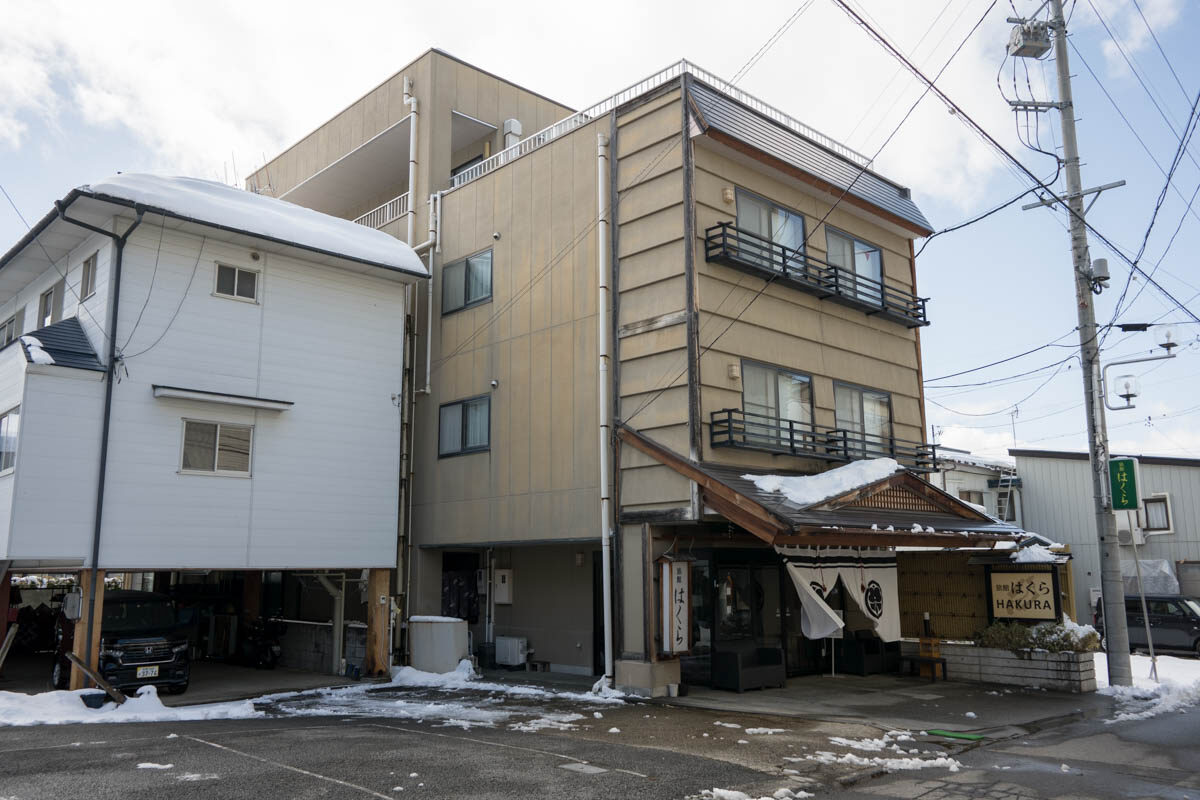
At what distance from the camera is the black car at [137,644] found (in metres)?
14.5

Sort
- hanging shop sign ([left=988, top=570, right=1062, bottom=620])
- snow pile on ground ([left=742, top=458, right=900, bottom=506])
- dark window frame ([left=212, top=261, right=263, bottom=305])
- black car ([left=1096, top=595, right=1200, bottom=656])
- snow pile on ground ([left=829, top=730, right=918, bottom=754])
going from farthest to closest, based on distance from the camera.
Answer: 1. black car ([left=1096, top=595, right=1200, bottom=656])
2. dark window frame ([left=212, top=261, right=263, bottom=305])
3. hanging shop sign ([left=988, top=570, right=1062, bottom=620])
4. snow pile on ground ([left=742, top=458, right=900, bottom=506])
5. snow pile on ground ([left=829, top=730, right=918, bottom=754])

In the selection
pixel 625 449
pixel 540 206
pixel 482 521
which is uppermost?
pixel 540 206

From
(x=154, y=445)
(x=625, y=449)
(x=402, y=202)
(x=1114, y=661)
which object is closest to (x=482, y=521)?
(x=625, y=449)

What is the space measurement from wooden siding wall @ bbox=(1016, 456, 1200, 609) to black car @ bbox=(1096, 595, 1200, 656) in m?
4.10

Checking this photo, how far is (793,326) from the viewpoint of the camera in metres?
16.8

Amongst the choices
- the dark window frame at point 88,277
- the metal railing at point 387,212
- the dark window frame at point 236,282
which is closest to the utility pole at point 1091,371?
the metal railing at point 387,212

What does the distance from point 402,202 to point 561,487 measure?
9909mm

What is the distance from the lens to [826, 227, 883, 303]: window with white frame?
18375 millimetres

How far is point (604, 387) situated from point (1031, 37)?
10.9 m

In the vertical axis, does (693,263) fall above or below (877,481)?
above

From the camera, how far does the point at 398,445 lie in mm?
18250

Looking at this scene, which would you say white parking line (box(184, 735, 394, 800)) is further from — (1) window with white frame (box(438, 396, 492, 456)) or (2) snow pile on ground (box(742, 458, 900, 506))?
(1) window with white frame (box(438, 396, 492, 456))

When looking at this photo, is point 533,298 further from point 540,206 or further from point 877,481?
point 877,481

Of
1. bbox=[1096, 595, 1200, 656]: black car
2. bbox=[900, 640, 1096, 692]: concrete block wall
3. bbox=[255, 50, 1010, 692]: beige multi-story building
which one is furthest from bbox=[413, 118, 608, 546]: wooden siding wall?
bbox=[1096, 595, 1200, 656]: black car
